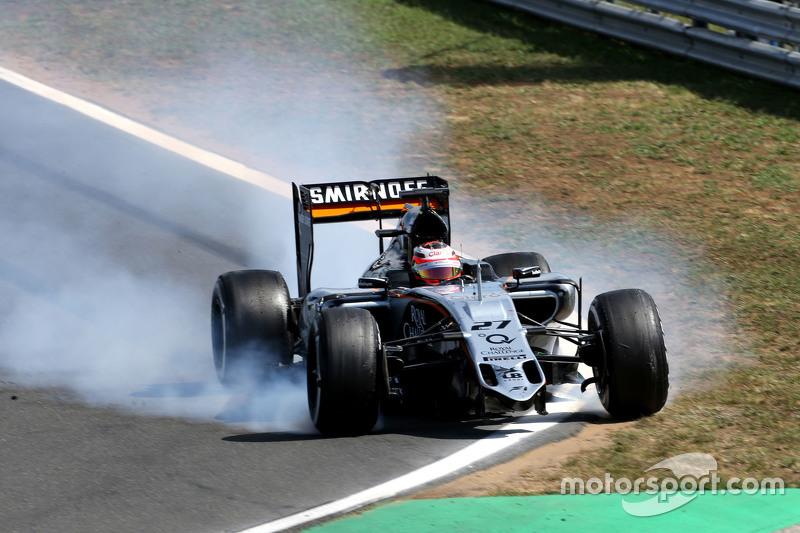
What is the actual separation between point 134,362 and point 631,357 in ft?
16.0

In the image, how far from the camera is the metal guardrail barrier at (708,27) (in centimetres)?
1731

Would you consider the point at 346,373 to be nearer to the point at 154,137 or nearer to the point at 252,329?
the point at 252,329

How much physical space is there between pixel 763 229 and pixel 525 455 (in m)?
7.07

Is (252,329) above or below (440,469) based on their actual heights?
above

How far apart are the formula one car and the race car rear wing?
2 cm

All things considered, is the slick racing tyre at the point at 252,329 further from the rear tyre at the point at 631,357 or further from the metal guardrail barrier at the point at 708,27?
the metal guardrail barrier at the point at 708,27

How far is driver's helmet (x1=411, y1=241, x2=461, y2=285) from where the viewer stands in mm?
9586

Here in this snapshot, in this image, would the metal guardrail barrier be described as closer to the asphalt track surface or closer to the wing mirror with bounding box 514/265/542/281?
the asphalt track surface

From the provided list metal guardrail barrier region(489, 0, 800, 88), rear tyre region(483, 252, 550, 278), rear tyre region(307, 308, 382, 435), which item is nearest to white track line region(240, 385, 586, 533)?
rear tyre region(307, 308, 382, 435)

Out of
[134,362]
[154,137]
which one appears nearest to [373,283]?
[134,362]

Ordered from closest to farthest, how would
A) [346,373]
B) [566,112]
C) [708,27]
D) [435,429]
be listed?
[346,373] → [435,429] → [566,112] → [708,27]

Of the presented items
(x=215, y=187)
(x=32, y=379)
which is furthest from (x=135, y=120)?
(x=32, y=379)

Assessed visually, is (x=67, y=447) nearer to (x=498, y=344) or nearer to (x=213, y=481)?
(x=213, y=481)

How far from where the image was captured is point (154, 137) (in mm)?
17250
